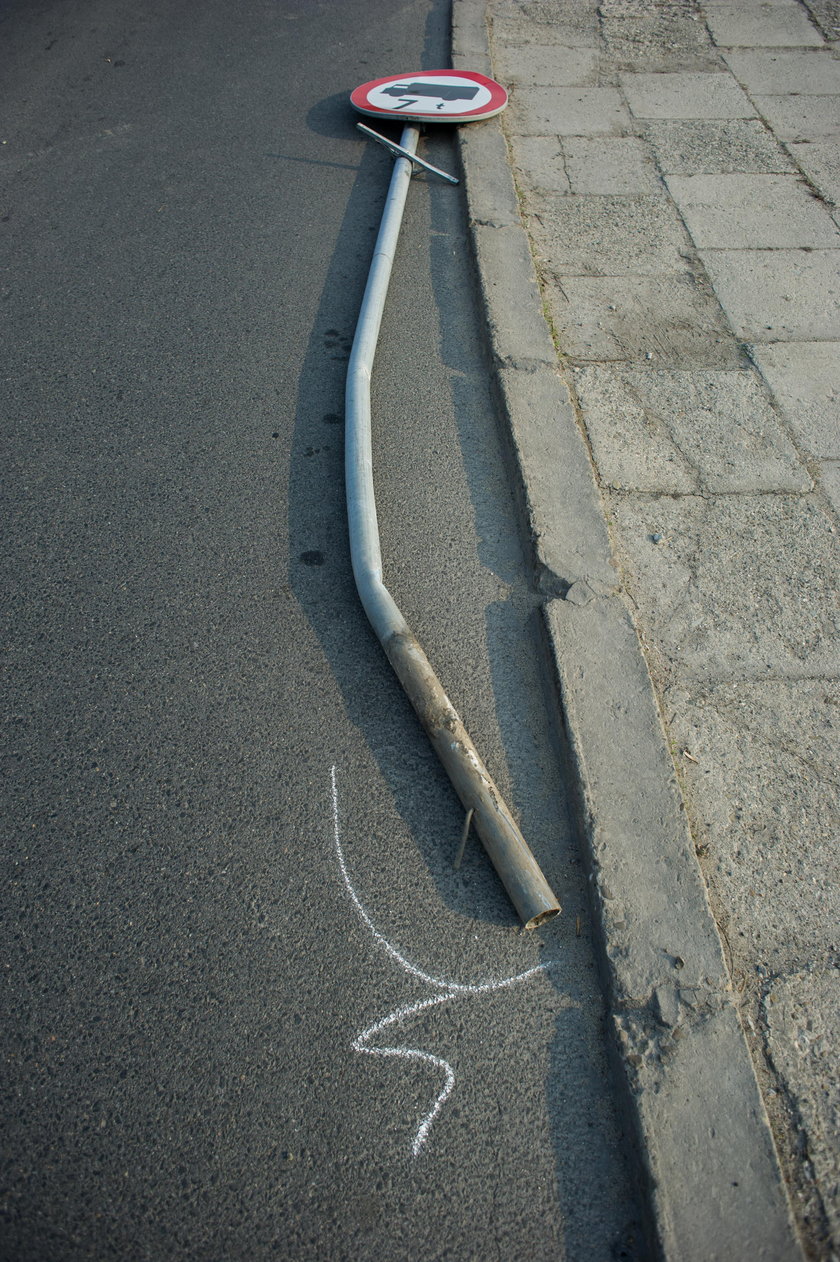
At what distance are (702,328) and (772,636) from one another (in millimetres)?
2079

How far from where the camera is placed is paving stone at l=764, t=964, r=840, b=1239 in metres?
1.98

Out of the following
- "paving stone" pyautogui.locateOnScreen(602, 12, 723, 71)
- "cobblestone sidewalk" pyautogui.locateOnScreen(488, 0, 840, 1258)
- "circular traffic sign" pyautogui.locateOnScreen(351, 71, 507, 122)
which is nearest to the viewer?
"cobblestone sidewalk" pyautogui.locateOnScreen(488, 0, 840, 1258)

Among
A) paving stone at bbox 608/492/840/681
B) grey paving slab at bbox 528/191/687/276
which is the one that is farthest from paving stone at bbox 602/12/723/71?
paving stone at bbox 608/492/840/681

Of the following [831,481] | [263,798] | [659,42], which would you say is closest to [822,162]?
[659,42]

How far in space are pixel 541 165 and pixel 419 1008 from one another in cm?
537

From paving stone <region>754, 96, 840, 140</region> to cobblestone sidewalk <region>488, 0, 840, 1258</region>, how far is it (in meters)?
0.02

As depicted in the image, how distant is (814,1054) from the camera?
213 cm

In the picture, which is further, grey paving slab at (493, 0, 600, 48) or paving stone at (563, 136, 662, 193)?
grey paving slab at (493, 0, 600, 48)

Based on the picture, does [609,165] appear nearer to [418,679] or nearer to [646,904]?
[418,679]

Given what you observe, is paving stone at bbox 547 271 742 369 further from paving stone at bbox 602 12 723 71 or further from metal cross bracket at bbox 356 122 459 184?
paving stone at bbox 602 12 723 71

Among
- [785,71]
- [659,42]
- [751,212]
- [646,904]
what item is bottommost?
[646,904]

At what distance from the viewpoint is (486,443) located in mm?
3854

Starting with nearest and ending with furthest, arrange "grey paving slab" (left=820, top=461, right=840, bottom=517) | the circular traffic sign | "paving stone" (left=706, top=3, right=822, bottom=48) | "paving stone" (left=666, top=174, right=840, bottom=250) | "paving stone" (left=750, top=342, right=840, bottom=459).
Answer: "grey paving slab" (left=820, top=461, right=840, bottom=517) → "paving stone" (left=750, top=342, right=840, bottom=459) → "paving stone" (left=666, top=174, right=840, bottom=250) → the circular traffic sign → "paving stone" (left=706, top=3, right=822, bottom=48)

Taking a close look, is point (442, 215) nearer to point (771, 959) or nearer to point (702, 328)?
point (702, 328)
